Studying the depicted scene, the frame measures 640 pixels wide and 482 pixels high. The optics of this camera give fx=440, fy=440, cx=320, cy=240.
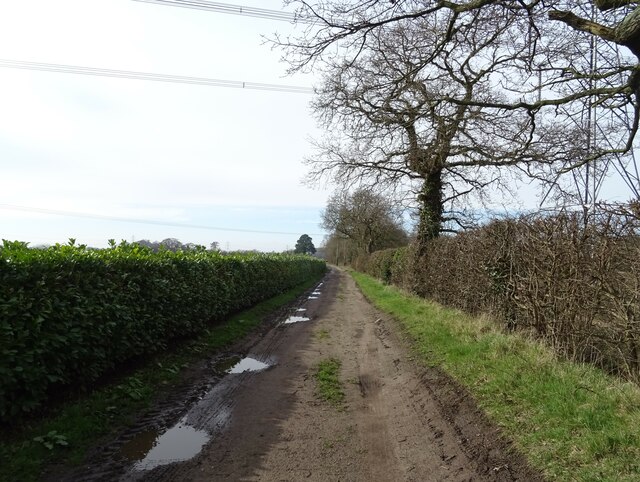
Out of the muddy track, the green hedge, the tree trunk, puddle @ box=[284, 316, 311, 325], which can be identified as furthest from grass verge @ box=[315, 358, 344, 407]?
the tree trunk

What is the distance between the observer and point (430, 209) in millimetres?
18672

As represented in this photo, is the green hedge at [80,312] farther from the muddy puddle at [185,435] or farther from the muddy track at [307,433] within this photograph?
the muddy puddle at [185,435]

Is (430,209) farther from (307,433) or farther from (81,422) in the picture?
(81,422)

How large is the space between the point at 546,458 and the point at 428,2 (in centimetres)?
682

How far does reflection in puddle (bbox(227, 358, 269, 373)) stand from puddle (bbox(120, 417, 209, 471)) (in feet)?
8.68

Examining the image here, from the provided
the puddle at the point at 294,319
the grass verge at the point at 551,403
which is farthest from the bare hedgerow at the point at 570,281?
the puddle at the point at 294,319

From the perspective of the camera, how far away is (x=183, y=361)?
7816mm

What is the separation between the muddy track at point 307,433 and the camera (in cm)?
395

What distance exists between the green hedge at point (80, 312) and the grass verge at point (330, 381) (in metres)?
2.84

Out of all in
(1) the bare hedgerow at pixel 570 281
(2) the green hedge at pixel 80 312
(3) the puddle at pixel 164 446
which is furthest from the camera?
(1) the bare hedgerow at pixel 570 281

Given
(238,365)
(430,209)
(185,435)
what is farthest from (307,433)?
(430,209)

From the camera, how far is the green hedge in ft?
14.2

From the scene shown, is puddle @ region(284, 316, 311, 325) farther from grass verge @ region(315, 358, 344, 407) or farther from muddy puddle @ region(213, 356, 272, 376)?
grass verge @ region(315, 358, 344, 407)

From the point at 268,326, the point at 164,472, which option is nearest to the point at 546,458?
the point at 164,472
